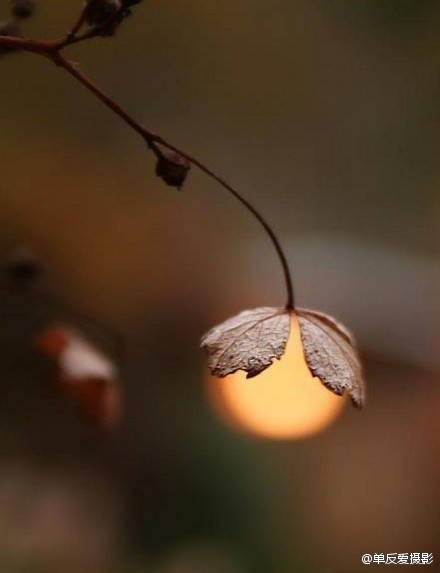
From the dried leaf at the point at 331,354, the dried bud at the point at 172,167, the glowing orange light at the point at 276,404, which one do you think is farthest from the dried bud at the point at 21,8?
the glowing orange light at the point at 276,404

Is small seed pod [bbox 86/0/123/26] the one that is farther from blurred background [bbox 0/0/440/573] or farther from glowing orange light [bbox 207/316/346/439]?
glowing orange light [bbox 207/316/346/439]

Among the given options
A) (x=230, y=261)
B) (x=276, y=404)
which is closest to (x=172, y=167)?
(x=276, y=404)

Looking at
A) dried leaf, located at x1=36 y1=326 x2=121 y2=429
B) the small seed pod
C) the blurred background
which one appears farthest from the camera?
the blurred background

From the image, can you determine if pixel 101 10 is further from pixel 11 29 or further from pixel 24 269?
pixel 24 269

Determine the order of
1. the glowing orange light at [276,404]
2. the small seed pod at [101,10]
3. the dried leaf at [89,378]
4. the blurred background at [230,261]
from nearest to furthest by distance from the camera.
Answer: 1. the small seed pod at [101,10]
2. the dried leaf at [89,378]
3. the blurred background at [230,261]
4. the glowing orange light at [276,404]

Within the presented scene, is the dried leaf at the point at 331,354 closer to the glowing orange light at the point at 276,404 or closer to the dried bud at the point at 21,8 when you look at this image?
the dried bud at the point at 21,8

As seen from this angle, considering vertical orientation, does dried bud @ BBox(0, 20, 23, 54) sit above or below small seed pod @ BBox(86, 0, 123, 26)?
above

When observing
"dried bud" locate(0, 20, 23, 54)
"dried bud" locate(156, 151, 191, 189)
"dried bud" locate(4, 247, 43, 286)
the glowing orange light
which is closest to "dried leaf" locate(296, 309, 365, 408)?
"dried bud" locate(156, 151, 191, 189)
